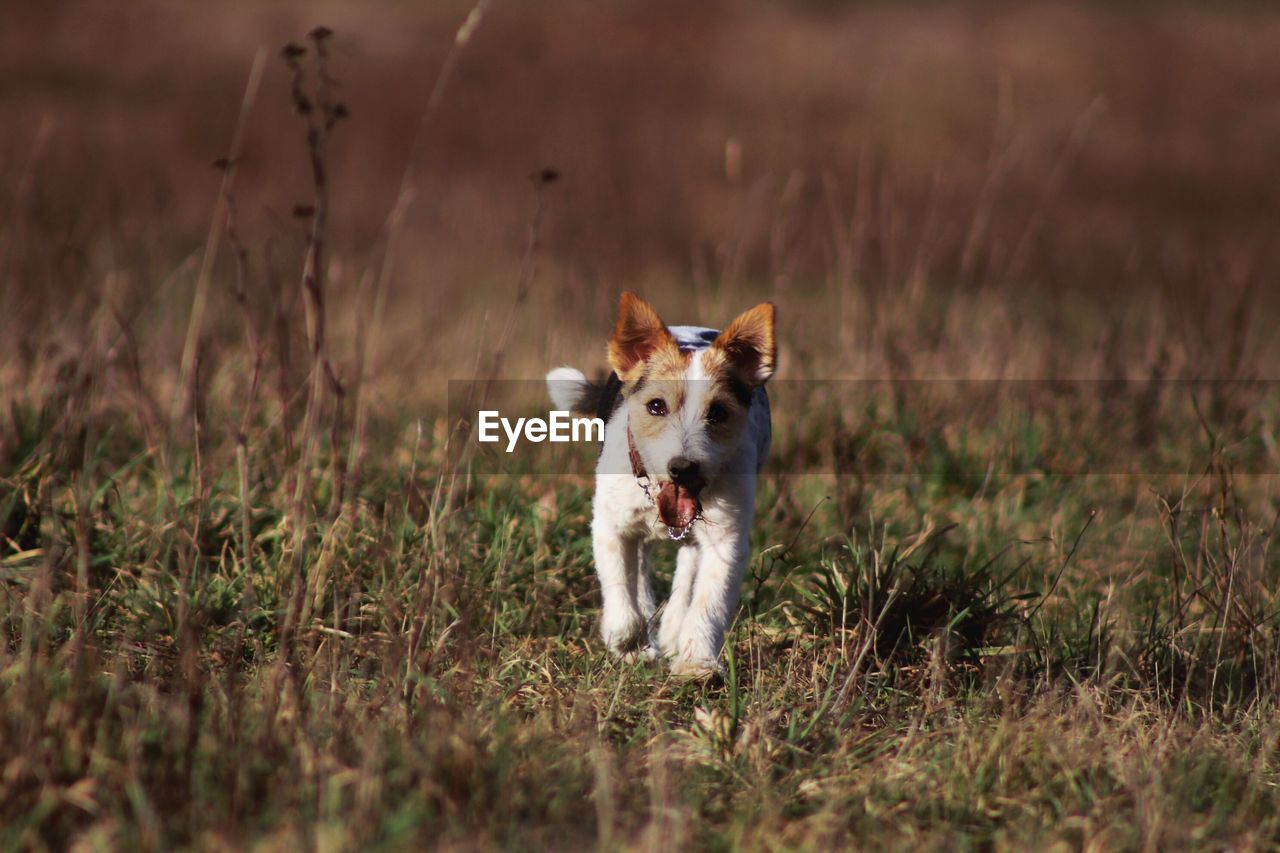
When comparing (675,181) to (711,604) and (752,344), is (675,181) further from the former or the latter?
(711,604)

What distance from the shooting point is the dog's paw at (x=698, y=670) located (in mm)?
3545

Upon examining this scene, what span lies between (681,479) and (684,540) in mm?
330

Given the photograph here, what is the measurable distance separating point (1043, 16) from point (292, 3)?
→ 38.8ft

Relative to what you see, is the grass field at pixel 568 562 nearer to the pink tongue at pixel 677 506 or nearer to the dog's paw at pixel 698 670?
the dog's paw at pixel 698 670

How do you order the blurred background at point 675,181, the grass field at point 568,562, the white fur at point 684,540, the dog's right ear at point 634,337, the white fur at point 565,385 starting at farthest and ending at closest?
the blurred background at point 675,181 < the white fur at point 565,385 < the dog's right ear at point 634,337 < the white fur at point 684,540 < the grass field at point 568,562

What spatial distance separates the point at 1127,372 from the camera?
23.0 feet

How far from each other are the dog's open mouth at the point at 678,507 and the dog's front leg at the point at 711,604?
12cm

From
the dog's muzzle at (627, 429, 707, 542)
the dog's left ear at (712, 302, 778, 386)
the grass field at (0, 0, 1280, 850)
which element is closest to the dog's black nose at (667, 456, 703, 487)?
the dog's muzzle at (627, 429, 707, 542)

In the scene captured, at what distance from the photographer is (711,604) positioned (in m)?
3.62

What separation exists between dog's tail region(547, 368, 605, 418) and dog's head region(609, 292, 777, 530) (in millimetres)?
529

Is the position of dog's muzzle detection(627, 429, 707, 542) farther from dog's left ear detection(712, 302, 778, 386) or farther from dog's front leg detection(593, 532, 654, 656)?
dog's left ear detection(712, 302, 778, 386)

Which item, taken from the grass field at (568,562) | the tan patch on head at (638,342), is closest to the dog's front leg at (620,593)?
the grass field at (568,562)

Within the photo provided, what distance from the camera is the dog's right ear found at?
12.1ft

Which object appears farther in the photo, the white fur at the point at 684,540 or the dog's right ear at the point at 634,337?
the dog's right ear at the point at 634,337
